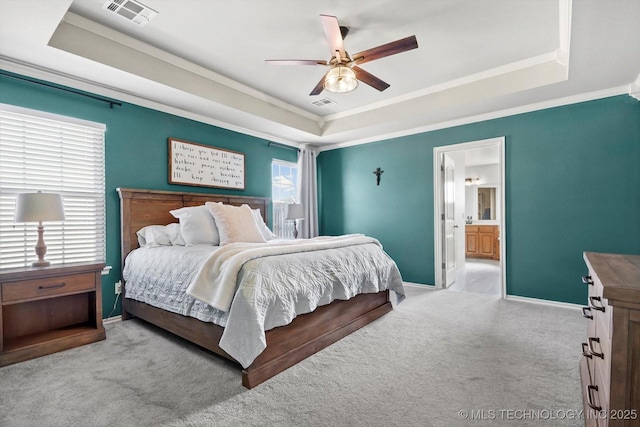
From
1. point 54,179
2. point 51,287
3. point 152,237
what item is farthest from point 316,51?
point 51,287

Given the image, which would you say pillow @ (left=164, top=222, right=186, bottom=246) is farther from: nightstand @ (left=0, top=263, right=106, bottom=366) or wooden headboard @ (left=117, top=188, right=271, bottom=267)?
nightstand @ (left=0, top=263, right=106, bottom=366)

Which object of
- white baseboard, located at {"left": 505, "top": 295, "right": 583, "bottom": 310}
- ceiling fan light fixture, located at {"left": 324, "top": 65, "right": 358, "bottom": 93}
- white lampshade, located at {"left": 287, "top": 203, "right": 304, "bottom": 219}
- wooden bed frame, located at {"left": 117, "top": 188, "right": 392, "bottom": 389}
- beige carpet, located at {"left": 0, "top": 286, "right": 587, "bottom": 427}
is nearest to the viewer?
beige carpet, located at {"left": 0, "top": 286, "right": 587, "bottom": 427}

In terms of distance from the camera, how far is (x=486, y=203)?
874 centimetres

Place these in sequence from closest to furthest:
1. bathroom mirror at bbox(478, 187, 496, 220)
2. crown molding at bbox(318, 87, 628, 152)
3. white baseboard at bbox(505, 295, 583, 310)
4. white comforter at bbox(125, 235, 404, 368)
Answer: white comforter at bbox(125, 235, 404, 368)
crown molding at bbox(318, 87, 628, 152)
white baseboard at bbox(505, 295, 583, 310)
bathroom mirror at bbox(478, 187, 496, 220)

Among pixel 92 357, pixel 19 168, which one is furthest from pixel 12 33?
pixel 92 357

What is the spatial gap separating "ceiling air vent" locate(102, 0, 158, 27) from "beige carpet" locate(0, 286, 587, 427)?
271cm

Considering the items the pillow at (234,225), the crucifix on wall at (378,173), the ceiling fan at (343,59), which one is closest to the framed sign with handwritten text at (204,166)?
the pillow at (234,225)

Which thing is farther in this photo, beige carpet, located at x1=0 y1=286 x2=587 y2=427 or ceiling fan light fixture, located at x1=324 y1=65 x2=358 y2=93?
ceiling fan light fixture, located at x1=324 y1=65 x2=358 y2=93

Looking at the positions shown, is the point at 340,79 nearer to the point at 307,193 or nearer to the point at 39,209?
the point at 39,209

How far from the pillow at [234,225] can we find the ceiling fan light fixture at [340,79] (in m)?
1.61

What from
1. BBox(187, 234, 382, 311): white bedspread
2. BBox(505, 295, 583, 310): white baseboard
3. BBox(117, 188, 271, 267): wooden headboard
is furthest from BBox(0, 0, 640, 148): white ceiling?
BBox(505, 295, 583, 310): white baseboard

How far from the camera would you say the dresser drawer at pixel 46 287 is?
227 centimetres

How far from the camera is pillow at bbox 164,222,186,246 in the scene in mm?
3220

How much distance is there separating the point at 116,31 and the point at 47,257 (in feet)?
7.06
